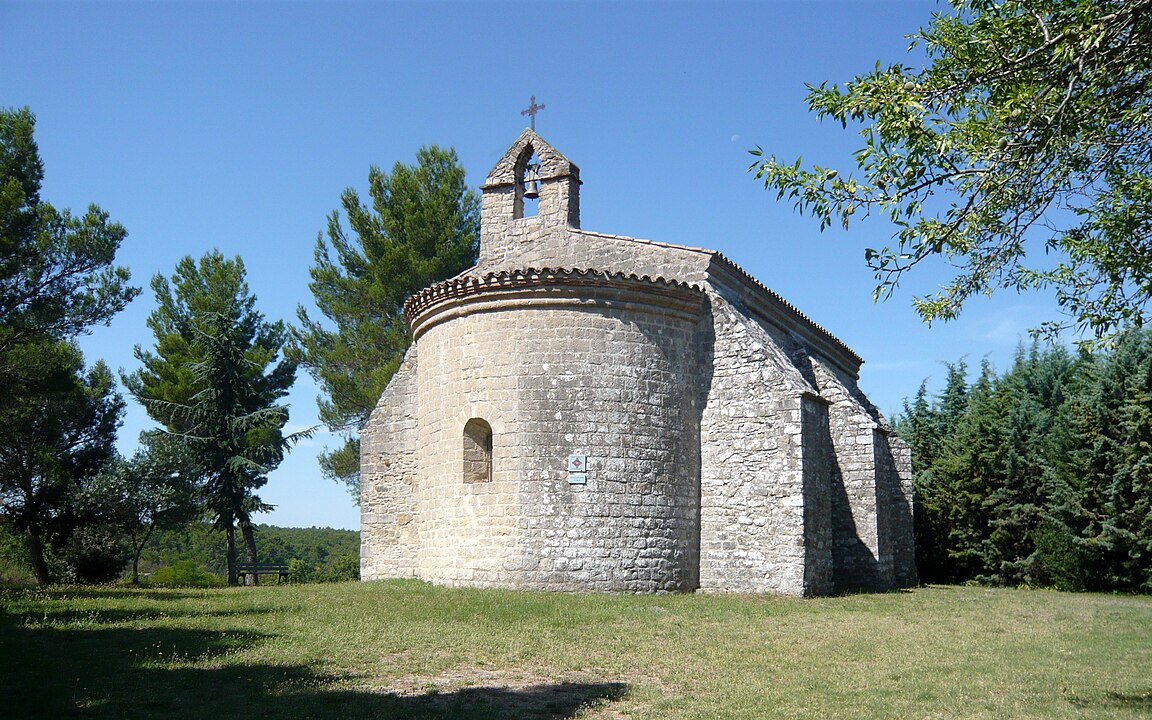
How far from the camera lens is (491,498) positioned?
45.7ft

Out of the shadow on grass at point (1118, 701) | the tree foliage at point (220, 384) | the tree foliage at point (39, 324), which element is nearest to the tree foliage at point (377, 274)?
the tree foliage at point (220, 384)

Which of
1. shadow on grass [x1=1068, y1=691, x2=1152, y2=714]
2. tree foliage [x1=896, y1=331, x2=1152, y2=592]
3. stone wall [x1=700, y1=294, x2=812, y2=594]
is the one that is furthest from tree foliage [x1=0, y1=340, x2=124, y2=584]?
tree foliage [x1=896, y1=331, x2=1152, y2=592]

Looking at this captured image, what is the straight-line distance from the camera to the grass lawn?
657 centimetres

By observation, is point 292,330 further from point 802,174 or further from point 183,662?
point 802,174

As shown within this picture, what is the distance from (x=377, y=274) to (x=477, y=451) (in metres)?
15.5

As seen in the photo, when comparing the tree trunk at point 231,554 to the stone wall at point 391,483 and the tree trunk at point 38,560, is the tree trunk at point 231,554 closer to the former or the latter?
the tree trunk at point 38,560

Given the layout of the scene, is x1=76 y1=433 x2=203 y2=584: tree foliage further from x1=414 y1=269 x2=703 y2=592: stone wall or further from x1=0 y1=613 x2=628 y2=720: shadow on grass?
x1=0 y1=613 x2=628 y2=720: shadow on grass

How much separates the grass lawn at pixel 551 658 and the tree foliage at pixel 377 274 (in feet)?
51.7

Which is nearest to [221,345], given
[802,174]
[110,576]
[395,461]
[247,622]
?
[110,576]

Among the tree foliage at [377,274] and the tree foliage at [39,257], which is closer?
the tree foliage at [39,257]

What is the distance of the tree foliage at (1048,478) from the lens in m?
17.5

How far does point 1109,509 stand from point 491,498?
12204 millimetres

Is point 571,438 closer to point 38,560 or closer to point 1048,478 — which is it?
point 1048,478

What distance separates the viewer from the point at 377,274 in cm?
2870
